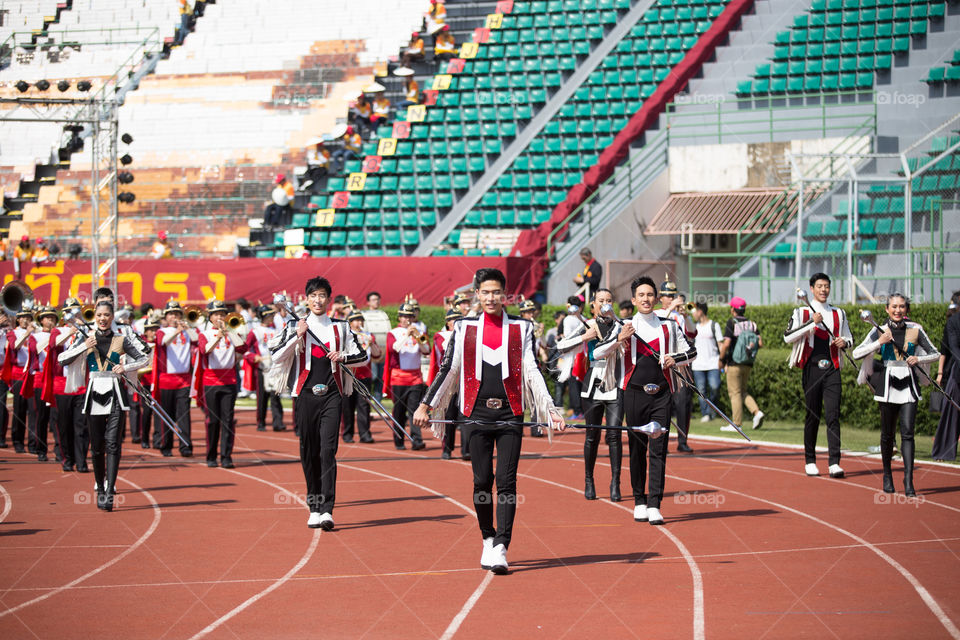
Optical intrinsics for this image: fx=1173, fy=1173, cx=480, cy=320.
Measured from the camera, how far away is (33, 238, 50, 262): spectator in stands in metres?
28.2

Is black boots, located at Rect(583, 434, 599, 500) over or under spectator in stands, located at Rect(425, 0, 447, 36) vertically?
under

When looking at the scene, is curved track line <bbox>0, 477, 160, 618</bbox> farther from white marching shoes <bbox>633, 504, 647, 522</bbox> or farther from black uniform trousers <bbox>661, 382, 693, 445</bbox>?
black uniform trousers <bbox>661, 382, 693, 445</bbox>

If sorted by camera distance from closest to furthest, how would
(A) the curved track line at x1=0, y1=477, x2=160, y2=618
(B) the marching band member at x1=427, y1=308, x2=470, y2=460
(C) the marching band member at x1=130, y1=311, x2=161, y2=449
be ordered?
1. (A) the curved track line at x1=0, y1=477, x2=160, y2=618
2. (B) the marching band member at x1=427, y1=308, x2=470, y2=460
3. (C) the marching band member at x1=130, y1=311, x2=161, y2=449

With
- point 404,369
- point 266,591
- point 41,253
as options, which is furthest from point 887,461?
point 41,253

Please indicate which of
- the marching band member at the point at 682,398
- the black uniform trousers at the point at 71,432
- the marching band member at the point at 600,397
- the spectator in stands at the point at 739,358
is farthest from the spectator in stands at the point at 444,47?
the marching band member at the point at 600,397

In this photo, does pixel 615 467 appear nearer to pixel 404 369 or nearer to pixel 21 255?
pixel 404 369

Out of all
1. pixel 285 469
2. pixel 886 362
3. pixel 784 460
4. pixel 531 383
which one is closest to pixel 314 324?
pixel 531 383

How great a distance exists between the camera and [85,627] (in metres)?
6.47

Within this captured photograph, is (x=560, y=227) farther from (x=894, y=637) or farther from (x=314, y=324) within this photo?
(x=894, y=637)

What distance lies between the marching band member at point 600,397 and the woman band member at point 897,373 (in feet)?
8.04

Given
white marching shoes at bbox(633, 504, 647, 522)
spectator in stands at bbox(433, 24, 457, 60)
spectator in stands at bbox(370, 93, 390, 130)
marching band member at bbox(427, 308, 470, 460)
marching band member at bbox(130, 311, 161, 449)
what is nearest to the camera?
white marching shoes at bbox(633, 504, 647, 522)

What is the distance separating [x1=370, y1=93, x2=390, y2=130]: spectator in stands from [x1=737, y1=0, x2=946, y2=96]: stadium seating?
33.3 ft

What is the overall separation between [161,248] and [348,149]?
596 cm

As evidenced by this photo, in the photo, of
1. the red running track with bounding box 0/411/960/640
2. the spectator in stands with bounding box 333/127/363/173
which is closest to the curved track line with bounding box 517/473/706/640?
the red running track with bounding box 0/411/960/640
